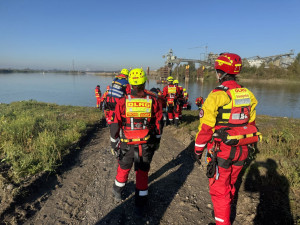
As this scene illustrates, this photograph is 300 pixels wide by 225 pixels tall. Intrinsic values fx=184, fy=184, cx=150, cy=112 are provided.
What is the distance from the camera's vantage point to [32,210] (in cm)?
318

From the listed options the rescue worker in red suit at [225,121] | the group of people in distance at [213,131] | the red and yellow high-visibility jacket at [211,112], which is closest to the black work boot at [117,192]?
→ the group of people in distance at [213,131]

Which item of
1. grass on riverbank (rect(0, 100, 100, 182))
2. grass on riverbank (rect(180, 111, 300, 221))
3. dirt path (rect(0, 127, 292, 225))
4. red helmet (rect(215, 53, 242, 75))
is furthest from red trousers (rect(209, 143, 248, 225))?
grass on riverbank (rect(0, 100, 100, 182))

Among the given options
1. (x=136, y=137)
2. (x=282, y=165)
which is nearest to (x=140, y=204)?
(x=136, y=137)

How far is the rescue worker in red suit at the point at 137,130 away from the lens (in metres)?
3.00

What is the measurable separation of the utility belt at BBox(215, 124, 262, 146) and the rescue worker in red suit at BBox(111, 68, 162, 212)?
1.14 meters

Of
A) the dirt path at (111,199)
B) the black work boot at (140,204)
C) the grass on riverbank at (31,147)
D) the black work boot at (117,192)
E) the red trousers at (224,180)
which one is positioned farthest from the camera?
the grass on riverbank at (31,147)

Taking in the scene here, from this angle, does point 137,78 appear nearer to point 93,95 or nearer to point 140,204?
point 140,204

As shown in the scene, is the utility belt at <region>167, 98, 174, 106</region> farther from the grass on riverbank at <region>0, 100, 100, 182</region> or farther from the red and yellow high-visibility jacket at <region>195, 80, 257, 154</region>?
the red and yellow high-visibility jacket at <region>195, 80, 257, 154</region>

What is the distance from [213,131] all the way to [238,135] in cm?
32

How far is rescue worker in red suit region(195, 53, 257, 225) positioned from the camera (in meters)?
2.45

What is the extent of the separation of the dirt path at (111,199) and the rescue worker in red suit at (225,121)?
0.91 meters

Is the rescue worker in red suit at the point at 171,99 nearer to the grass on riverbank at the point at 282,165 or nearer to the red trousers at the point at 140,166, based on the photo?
the grass on riverbank at the point at 282,165

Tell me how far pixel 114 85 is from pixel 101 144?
2.20 m

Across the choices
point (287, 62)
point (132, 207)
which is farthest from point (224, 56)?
point (287, 62)
